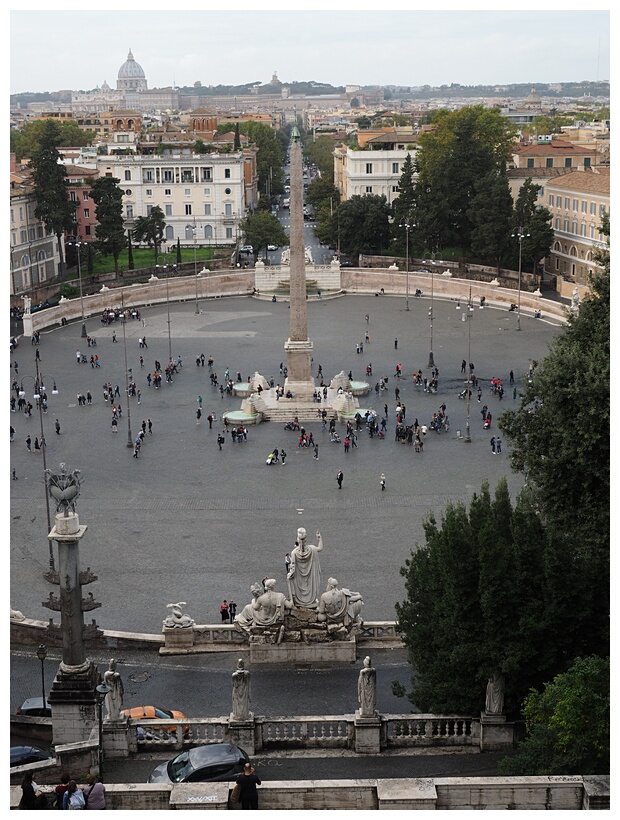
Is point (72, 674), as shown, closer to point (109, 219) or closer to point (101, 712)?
point (101, 712)

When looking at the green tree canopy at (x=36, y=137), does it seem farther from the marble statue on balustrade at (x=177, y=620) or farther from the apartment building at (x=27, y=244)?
the marble statue on balustrade at (x=177, y=620)

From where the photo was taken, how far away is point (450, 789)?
13.6m

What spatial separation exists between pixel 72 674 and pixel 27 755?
4.75 feet

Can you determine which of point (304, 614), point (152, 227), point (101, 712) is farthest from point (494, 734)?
point (152, 227)

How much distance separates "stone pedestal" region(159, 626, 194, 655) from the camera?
2278cm

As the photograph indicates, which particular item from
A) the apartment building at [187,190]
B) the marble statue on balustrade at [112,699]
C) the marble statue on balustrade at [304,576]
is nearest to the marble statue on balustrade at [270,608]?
the marble statue on balustrade at [304,576]

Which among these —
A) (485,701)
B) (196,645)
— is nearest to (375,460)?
(196,645)

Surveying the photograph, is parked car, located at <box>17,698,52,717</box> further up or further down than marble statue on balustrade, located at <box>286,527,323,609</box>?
further down

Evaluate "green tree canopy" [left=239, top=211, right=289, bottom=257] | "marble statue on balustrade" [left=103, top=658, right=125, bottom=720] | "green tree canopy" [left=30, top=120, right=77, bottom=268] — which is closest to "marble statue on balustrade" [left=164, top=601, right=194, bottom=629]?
"marble statue on balustrade" [left=103, top=658, right=125, bottom=720]

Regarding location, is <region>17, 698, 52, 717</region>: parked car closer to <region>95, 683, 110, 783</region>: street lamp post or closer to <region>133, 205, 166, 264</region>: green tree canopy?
<region>95, 683, 110, 783</region>: street lamp post

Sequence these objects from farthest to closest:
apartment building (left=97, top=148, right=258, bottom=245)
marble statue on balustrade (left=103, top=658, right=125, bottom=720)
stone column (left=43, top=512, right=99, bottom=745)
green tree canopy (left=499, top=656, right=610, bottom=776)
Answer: apartment building (left=97, top=148, right=258, bottom=245), stone column (left=43, top=512, right=99, bottom=745), marble statue on balustrade (left=103, top=658, right=125, bottom=720), green tree canopy (left=499, top=656, right=610, bottom=776)

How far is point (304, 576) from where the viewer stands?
21.4 metres

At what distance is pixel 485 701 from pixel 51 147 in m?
58.8

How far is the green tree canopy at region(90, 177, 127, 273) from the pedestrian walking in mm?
58764
